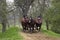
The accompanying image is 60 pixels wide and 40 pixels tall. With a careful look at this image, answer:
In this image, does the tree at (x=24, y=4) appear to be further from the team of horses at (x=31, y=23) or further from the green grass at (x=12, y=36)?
the green grass at (x=12, y=36)

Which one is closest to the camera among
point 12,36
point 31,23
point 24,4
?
point 12,36

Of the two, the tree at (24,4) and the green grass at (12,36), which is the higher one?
the tree at (24,4)

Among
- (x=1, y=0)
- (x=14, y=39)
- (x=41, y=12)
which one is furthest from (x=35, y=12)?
(x=14, y=39)

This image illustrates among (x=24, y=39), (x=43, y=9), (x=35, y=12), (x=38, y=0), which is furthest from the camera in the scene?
(x=35, y=12)

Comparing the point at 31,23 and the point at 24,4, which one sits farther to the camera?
the point at 24,4

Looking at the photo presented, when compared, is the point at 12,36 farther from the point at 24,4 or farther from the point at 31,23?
the point at 24,4

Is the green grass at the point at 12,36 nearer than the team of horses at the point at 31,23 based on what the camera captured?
Yes

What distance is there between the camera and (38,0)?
22953mm

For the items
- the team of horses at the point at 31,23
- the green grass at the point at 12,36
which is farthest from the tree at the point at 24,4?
the green grass at the point at 12,36

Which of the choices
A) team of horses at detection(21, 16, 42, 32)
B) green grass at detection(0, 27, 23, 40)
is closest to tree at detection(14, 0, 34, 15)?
team of horses at detection(21, 16, 42, 32)

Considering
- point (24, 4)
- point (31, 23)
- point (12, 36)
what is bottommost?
point (12, 36)

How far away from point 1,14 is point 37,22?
319cm

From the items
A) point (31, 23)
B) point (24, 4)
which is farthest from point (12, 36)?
point (24, 4)

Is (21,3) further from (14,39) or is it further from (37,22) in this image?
(14,39)
